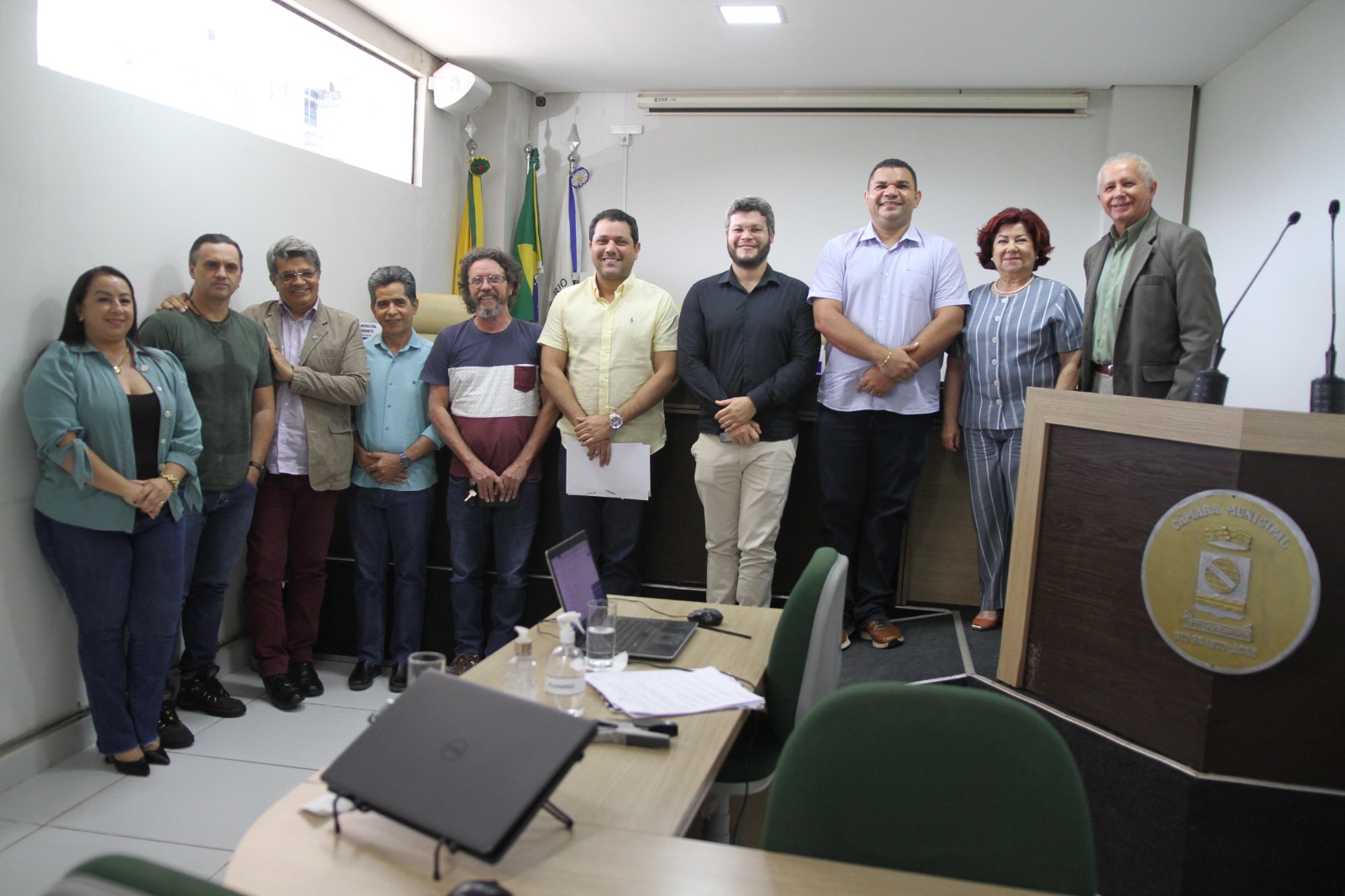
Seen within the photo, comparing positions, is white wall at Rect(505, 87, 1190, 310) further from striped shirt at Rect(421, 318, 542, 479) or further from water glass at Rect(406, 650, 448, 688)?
water glass at Rect(406, 650, 448, 688)

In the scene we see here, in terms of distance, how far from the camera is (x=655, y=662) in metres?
2.02

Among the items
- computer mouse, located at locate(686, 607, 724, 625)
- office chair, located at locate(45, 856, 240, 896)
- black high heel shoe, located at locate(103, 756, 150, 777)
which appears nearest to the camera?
office chair, located at locate(45, 856, 240, 896)

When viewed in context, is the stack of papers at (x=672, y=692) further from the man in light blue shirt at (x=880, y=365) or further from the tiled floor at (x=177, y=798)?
the man in light blue shirt at (x=880, y=365)

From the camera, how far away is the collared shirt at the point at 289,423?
3586 millimetres

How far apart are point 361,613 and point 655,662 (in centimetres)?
226

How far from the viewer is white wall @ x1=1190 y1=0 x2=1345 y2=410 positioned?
4.05m

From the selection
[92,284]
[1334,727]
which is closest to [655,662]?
[1334,727]

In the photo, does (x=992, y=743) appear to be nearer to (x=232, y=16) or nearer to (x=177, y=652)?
(x=177, y=652)

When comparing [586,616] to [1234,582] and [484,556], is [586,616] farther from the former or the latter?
[484,556]

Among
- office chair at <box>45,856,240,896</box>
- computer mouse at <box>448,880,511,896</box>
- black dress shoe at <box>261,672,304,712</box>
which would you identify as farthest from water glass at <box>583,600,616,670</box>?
black dress shoe at <box>261,672,304,712</box>

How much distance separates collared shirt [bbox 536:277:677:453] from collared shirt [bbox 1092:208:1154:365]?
1524mm

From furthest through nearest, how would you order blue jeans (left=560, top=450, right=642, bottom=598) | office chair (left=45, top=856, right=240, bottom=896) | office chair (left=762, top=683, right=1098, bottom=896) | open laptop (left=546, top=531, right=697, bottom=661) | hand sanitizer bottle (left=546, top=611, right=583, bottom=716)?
blue jeans (left=560, top=450, right=642, bottom=598)
open laptop (left=546, top=531, right=697, bottom=661)
hand sanitizer bottle (left=546, top=611, right=583, bottom=716)
office chair (left=762, top=683, right=1098, bottom=896)
office chair (left=45, top=856, right=240, bottom=896)

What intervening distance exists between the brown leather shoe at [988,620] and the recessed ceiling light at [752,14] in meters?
3.25

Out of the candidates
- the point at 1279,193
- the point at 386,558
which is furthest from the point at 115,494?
the point at 1279,193
